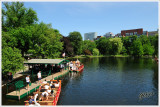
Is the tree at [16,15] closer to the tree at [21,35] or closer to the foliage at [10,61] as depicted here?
the tree at [21,35]

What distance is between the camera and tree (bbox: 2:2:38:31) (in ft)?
124

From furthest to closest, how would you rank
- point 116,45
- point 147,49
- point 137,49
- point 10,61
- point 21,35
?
point 116,45
point 137,49
point 147,49
point 21,35
point 10,61

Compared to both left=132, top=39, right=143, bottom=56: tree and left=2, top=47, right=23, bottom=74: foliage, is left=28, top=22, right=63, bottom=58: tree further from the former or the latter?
left=132, top=39, right=143, bottom=56: tree

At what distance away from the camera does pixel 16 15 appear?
3916cm

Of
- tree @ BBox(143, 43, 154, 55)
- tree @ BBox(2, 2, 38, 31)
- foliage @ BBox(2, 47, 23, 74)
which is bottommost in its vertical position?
foliage @ BBox(2, 47, 23, 74)

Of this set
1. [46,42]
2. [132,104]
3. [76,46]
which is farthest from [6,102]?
[76,46]

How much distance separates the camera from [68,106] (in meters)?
13.7

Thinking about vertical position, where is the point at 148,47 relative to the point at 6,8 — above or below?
below

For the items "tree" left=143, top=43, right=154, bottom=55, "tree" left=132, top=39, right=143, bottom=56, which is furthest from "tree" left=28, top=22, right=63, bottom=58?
"tree" left=143, top=43, right=154, bottom=55

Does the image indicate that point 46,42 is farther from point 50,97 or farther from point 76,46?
point 76,46

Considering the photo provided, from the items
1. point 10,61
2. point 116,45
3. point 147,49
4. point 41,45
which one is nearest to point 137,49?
point 147,49

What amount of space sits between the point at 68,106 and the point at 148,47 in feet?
309

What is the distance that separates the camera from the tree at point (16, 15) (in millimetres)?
37878

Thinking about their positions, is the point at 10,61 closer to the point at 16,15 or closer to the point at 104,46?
the point at 16,15
